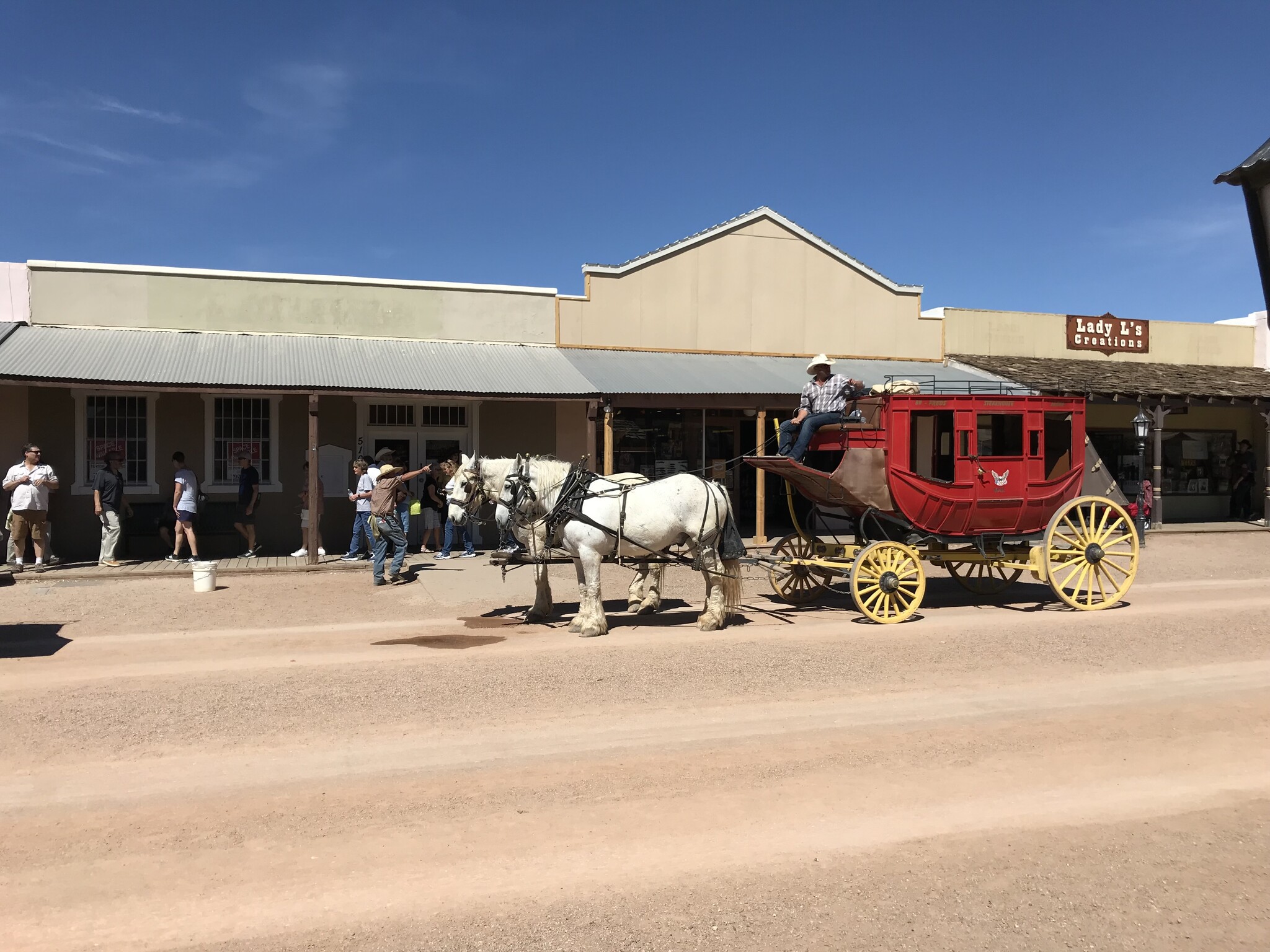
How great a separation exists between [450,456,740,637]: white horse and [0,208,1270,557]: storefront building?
2761mm

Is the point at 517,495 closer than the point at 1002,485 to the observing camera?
Yes

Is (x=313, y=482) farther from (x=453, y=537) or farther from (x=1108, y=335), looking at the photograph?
(x=1108, y=335)

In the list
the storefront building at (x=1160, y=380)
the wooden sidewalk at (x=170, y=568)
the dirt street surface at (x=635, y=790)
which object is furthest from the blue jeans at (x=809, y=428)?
the storefront building at (x=1160, y=380)

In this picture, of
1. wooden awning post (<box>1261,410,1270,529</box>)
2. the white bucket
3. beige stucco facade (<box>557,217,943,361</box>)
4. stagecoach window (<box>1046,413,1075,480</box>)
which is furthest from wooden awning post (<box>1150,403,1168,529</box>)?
the white bucket

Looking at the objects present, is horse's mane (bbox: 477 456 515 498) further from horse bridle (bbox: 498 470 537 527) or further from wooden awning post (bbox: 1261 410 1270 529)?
wooden awning post (bbox: 1261 410 1270 529)

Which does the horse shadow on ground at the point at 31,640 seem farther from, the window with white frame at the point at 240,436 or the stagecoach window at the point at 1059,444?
the stagecoach window at the point at 1059,444

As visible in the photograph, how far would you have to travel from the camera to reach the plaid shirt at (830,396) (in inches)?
410

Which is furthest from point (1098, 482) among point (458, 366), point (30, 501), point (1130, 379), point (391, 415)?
point (30, 501)

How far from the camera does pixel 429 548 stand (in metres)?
16.8

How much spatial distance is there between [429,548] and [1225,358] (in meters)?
22.0

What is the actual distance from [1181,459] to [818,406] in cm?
1899

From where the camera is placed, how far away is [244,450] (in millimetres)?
16281

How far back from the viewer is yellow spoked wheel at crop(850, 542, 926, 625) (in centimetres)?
1000

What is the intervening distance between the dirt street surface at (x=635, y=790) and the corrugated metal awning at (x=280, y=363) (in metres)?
5.32
